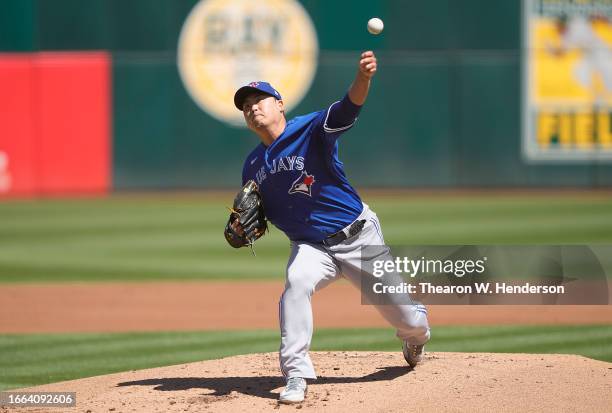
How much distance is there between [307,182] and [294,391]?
1054 millimetres

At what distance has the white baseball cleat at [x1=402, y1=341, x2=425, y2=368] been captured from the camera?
215 inches

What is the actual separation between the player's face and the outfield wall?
505 inches

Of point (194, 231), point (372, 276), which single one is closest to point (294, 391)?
point (372, 276)

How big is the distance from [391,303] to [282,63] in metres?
13.4

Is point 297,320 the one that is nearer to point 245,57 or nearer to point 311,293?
point 311,293

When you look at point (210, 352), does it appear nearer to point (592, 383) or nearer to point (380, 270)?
point (380, 270)

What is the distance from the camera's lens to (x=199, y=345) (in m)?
7.29

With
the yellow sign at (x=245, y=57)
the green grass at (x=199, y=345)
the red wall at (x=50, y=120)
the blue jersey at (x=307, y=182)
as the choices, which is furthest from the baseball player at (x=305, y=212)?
the red wall at (x=50, y=120)

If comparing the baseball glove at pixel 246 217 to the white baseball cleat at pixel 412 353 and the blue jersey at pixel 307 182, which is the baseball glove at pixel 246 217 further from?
the white baseball cleat at pixel 412 353

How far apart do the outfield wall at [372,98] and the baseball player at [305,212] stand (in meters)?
12.8

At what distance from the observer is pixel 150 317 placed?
847 cm

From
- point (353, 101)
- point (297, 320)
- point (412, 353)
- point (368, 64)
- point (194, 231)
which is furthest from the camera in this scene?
point (194, 231)

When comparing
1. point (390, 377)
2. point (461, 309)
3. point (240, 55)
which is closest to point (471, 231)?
point (461, 309)

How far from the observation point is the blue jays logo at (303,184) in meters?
4.95
